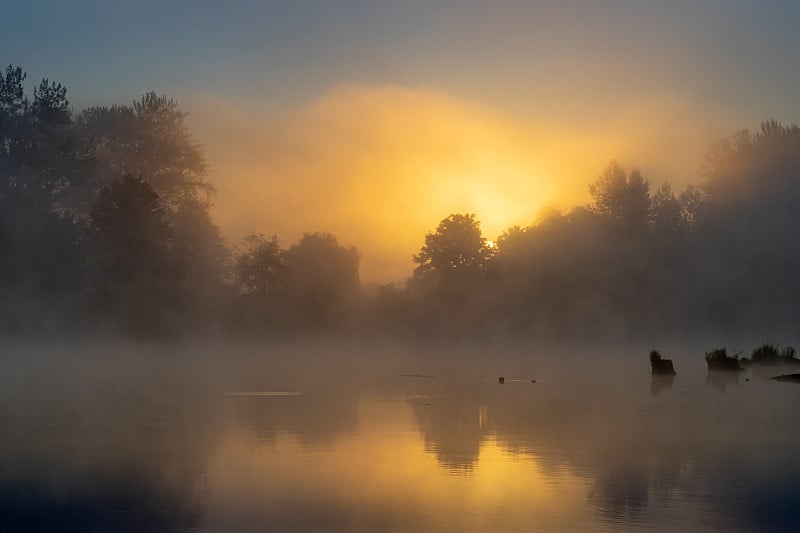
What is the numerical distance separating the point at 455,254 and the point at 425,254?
2837mm

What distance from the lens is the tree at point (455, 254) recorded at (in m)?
83.7

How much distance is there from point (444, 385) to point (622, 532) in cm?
2297

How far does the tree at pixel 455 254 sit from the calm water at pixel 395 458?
2046 inches

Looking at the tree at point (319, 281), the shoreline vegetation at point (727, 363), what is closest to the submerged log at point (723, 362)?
the shoreline vegetation at point (727, 363)

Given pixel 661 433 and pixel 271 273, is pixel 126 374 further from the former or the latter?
pixel 271 273

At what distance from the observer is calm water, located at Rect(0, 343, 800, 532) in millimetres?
11344

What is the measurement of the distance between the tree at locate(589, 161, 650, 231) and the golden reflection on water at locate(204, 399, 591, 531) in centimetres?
6859

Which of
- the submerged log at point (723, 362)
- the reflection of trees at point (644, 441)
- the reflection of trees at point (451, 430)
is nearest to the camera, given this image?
the reflection of trees at point (644, 441)

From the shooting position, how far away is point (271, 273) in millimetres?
86188

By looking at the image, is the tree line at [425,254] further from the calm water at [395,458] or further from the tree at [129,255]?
the calm water at [395,458]

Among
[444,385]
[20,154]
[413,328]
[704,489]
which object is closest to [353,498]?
[704,489]

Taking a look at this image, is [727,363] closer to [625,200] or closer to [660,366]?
[660,366]

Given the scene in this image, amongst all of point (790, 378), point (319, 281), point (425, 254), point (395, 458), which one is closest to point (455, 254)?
point (425, 254)

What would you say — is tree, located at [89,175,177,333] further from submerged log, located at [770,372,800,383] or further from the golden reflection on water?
the golden reflection on water
